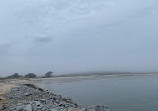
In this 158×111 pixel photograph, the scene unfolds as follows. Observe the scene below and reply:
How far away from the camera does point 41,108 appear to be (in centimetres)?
1606

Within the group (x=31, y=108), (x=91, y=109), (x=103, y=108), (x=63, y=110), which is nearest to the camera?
(x=31, y=108)

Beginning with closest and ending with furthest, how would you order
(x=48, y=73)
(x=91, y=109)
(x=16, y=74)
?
1. (x=91, y=109)
2. (x=16, y=74)
3. (x=48, y=73)

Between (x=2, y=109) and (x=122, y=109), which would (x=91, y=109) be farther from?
(x=122, y=109)

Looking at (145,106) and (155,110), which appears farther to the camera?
(145,106)

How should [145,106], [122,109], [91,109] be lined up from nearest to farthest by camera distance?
[91,109]
[122,109]
[145,106]

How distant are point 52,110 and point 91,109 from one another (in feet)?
14.4

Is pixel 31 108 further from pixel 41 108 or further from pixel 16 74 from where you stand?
pixel 16 74

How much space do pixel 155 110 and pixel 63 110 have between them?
1497 centimetres

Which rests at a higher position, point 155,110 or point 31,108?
point 31,108

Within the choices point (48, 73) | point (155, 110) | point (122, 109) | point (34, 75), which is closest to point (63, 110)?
point (122, 109)

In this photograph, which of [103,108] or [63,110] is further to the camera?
[103,108]

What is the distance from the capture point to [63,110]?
16.5m

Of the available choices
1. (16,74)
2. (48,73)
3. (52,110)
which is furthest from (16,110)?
(48,73)

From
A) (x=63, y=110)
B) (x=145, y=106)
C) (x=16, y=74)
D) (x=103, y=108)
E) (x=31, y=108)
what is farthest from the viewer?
(x=16, y=74)
